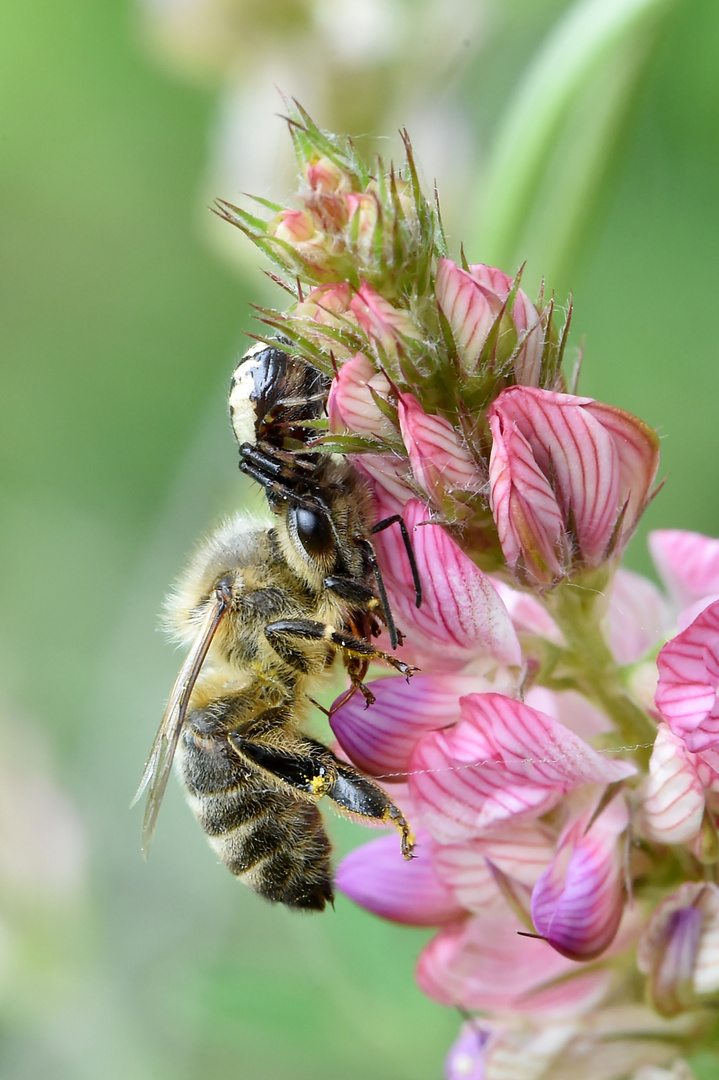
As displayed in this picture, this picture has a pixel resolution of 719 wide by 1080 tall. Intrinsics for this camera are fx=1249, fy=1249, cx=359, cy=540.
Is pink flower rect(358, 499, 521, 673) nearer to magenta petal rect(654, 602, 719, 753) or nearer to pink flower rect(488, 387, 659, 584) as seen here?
pink flower rect(488, 387, 659, 584)

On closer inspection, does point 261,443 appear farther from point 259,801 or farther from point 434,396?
point 259,801

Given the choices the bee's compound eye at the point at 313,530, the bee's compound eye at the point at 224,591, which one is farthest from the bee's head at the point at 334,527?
the bee's compound eye at the point at 224,591

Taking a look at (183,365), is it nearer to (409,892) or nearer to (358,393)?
(409,892)

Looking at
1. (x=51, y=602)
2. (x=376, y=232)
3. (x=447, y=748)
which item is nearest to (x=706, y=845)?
(x=447, y=748)

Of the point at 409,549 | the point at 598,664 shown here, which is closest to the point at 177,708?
the point at 409,549

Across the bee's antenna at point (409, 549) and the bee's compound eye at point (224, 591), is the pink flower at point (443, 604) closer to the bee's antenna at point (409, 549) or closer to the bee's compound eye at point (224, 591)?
the bee's antenna at point (409, 549)

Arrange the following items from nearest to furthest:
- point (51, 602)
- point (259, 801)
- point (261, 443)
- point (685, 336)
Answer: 1. point (261, 443)
2. point (259, 801)
3. point (685, 336)
4. point (51, 602)
